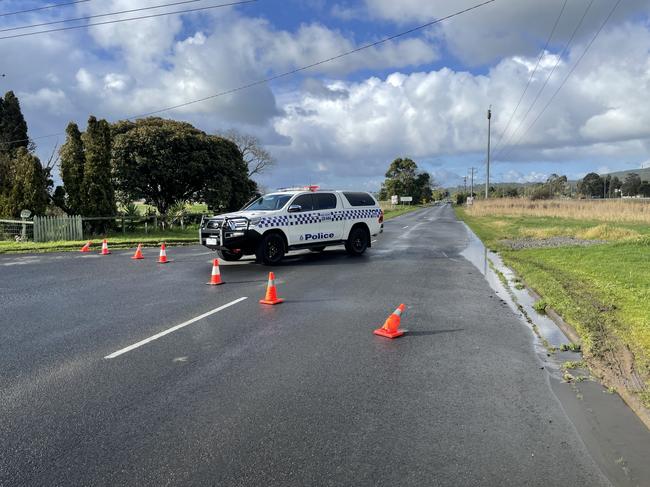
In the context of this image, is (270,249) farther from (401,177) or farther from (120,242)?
(401,177)

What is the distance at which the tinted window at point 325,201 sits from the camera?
15.0 meters

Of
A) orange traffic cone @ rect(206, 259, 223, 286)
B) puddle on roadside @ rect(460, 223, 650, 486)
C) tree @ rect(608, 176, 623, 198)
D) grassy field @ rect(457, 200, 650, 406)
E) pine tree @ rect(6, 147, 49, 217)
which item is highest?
tree @ rect(608, 176, 623, 198)

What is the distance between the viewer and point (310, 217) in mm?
14523

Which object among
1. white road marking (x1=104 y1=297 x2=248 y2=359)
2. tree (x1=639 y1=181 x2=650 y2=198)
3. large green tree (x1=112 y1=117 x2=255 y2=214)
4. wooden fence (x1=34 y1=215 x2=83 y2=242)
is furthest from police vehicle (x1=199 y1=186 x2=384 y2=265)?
tree (x1=639 y1=181 x2=650 y2=198)

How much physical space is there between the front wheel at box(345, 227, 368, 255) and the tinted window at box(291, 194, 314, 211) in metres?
1.86

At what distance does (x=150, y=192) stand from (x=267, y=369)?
28.9 meters

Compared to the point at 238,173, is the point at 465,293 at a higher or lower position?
lower

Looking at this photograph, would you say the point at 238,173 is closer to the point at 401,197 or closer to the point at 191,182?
the point at 191,182

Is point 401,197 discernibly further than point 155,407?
Yes

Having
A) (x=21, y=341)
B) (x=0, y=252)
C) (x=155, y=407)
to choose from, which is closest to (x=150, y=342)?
(x=21, y=341)

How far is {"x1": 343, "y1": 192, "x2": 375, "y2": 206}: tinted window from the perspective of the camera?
1601 cm

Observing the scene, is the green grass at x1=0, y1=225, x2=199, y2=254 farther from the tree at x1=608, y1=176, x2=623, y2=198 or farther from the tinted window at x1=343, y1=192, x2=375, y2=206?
the tree at x1=608, y1=176, x2=623, y2=198

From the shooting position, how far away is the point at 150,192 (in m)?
31.8

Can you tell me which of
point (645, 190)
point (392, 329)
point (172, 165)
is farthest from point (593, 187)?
point (392, 329)
